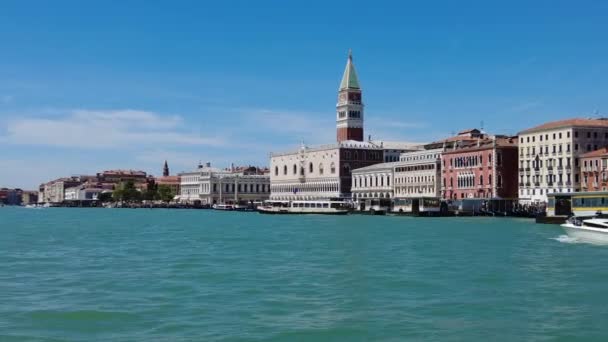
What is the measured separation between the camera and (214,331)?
1380 centimetres

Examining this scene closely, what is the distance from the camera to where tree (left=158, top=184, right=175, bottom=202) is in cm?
15775

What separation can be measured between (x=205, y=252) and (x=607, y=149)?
147ft

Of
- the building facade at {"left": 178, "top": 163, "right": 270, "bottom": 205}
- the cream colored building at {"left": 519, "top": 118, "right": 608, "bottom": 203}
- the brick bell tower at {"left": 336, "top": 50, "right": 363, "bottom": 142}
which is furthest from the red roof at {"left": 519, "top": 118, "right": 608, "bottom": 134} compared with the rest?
the building facade at {"left": 178, "top": 163, "right": 270, "bottom": 205}

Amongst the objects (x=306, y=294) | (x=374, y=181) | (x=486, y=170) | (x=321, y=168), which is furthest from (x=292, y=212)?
(x=306, y=294)

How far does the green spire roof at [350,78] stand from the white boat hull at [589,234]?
3333 inches

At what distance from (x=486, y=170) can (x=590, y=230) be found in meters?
42.3

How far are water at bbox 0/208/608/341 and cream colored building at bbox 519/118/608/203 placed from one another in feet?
129

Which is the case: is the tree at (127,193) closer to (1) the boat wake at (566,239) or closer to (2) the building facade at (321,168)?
(2) the building facade at (321,168)

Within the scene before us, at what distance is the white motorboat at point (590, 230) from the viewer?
110 feet

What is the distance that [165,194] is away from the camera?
519ft

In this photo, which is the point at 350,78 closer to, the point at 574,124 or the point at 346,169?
the point at 346,169

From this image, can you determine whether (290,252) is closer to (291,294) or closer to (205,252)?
(205,252)

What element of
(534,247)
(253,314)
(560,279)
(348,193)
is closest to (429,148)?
(348,193)

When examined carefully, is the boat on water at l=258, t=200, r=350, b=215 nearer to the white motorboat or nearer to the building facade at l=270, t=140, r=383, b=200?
the building facade at l=270, t=140, r=383, b=200
